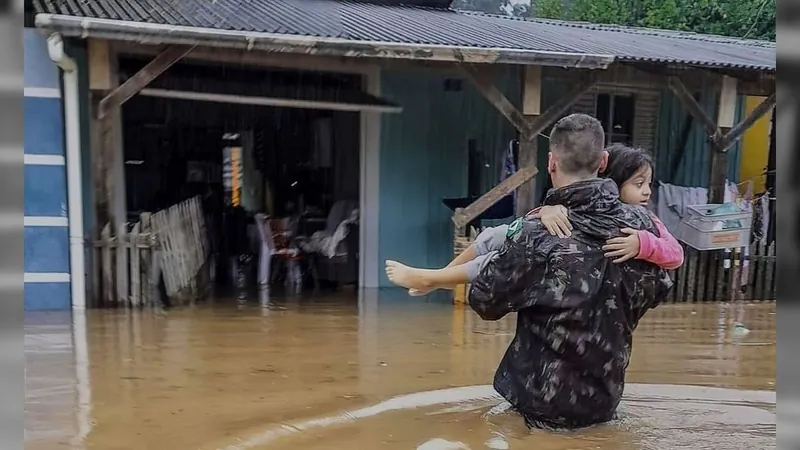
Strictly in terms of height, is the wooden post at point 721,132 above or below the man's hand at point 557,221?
above

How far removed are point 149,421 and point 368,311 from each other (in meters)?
3.99

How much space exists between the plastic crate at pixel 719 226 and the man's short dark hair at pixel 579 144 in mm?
6129

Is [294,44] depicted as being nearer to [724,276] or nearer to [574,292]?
[574,292]

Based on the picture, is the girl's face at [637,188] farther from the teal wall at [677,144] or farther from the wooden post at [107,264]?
the teal wall at [677,144]

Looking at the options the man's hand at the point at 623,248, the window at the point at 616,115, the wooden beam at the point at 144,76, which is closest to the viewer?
the man's hand at the point at 623,248

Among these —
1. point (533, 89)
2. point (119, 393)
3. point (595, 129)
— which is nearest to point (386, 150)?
point (533, 89)

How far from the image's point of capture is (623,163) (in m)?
3.70

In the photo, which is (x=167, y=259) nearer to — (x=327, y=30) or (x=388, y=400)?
(x=327, y=30)

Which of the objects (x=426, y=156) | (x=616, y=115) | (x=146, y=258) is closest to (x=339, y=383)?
(x=146, y=258)

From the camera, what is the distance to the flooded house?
7.07m

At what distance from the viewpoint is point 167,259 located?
24.8ft

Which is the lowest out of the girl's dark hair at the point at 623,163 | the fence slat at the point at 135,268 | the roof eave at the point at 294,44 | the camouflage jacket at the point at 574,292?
the fence slat at the point at 135,268

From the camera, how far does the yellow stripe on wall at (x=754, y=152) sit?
11672mm

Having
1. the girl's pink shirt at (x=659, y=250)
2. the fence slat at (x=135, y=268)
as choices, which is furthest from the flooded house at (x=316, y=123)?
the girl's pink shirt at (x=659, y=250)
